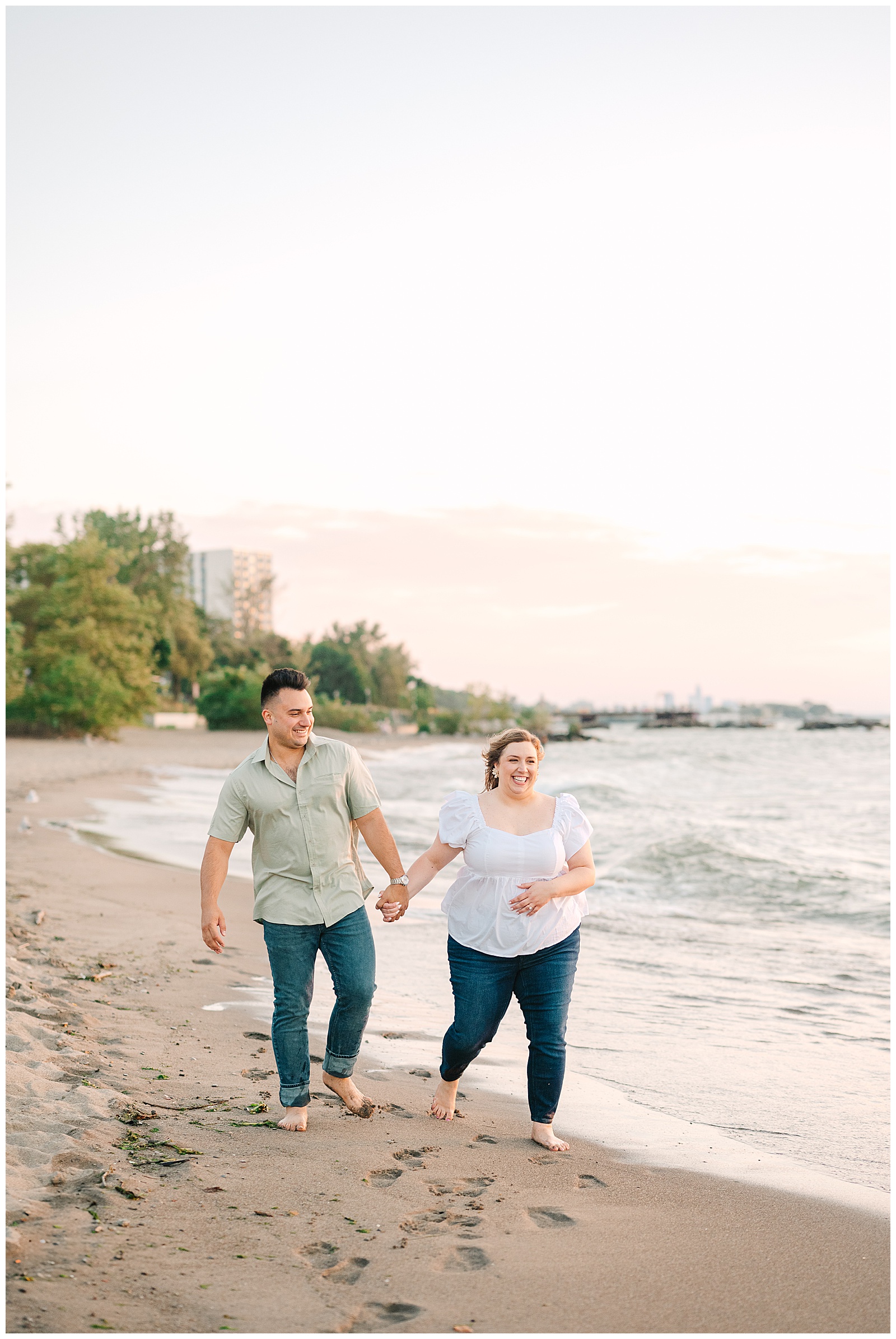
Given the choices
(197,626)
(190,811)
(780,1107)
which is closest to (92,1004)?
(780,1107)

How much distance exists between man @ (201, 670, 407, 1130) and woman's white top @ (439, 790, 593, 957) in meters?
0.34

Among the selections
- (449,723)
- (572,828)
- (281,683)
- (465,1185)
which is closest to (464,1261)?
(465,1185)

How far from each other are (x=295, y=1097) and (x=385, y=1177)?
1.97 feet

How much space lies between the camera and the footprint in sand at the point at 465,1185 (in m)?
3.70

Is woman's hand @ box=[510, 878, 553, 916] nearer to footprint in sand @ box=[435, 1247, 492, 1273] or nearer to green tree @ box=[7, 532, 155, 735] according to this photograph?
footprint in sand @ box=[435, 1247, 492, 1273]

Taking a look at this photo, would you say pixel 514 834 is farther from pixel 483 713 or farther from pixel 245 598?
pixel 245 598

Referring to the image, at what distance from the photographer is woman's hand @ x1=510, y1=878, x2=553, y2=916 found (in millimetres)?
4230

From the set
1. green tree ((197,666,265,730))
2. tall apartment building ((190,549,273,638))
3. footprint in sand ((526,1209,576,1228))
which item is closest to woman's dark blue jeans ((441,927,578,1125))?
footprint in sand ((526,1209,576,1228))

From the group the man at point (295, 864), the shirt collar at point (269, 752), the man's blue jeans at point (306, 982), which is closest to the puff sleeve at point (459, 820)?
the man at point (295, 864)

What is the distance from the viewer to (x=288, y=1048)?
426 centimetres

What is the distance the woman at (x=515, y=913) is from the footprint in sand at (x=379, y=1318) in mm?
1442

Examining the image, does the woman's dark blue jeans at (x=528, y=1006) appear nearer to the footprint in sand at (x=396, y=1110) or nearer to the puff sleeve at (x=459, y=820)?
the footprint in sand at (x=396, y=1110)

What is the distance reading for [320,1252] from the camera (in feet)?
10.4

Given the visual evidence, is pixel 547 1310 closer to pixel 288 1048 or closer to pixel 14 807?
pixel 288 1048
